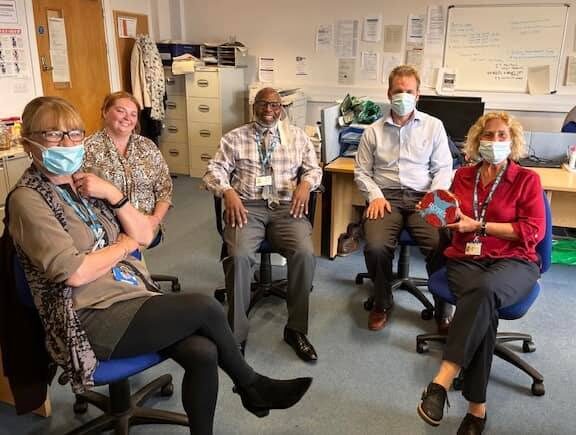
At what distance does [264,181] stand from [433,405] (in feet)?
4.41

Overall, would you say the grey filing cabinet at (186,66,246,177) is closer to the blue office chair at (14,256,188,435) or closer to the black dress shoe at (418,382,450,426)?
the blue office chair at (14,256,188,435)

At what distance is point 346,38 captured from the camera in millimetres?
5523

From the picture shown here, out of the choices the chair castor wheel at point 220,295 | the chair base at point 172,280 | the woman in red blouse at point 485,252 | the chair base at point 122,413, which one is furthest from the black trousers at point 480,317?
the chair base at point 172,280

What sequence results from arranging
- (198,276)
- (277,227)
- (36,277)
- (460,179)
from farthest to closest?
(198,276), (277,227), (460,179), (36,277)

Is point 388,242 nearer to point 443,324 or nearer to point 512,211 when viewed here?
point 443,324

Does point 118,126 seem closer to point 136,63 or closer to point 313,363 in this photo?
point 313,363

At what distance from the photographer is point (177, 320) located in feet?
5.09

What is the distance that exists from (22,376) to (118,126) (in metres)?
1.22

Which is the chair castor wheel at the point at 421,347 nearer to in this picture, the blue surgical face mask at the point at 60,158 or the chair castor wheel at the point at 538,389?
the chair castor wheel at the point at 538,389

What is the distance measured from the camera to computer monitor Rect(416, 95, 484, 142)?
3.80 m

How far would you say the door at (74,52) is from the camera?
→ 15.0 feet

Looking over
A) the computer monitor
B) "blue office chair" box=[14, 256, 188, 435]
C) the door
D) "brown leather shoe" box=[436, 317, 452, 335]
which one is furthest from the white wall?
"blue office chair" box=[14, 256, 188, 435]

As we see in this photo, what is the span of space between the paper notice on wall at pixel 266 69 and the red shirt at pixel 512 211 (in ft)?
13.5

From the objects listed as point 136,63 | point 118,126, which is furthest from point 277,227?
point 136,63
